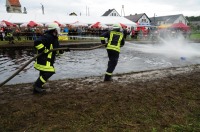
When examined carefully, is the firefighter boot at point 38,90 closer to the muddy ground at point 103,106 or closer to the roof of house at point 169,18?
the muddy ground at point 103,106

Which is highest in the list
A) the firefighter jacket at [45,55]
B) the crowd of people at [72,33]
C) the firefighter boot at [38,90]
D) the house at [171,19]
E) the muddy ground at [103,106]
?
the house at [171,19]

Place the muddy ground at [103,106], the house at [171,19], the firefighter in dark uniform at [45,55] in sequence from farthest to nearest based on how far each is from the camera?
the house at [171,19], the firefighter in dark uniform at [45,55], the muddy ground at [103,106]

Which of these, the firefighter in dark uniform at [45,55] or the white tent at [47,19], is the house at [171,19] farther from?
the firefighter in dark uniform at [45,55]

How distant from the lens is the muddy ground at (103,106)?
4430 mm

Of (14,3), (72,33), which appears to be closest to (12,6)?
(14,3)

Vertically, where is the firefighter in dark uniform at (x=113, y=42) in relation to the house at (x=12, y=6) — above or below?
below

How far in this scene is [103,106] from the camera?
5379 millimetres

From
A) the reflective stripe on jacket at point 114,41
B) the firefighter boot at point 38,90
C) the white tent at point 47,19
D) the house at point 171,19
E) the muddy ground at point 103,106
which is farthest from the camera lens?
the house at point 171,19

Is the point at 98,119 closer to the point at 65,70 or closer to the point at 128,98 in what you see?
the point at 128,98

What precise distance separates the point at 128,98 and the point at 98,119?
150 cm

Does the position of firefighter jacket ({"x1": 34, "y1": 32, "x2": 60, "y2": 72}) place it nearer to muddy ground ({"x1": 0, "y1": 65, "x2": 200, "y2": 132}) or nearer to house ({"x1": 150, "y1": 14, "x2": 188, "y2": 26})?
muddy ground ({"x1": 0, "y1": 65, "x2": 200, "y2": 132})

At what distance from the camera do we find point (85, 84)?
298 inches

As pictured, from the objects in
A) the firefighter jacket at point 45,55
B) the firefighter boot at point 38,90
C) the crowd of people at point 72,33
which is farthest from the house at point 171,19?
the firefighter boot at point 38,90

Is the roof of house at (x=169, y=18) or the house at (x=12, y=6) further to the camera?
the roof of house at (x=169, y=18)
